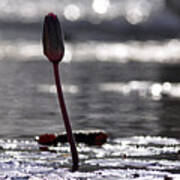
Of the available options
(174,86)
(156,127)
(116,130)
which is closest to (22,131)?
(116,130)

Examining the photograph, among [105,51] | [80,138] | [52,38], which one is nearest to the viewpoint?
[52,38]

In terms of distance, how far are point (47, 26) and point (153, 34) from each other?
22.4 meters

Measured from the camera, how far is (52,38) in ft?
12.5

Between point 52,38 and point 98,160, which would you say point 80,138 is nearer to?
Result: point 98,160

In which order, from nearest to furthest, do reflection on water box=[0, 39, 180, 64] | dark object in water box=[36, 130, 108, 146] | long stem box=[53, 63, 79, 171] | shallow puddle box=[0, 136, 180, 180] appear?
shallow puddle box=[0, 136, 180, 180] < long stem box=[53, 63, 79, 171] < dark object in water box=[36, 130, 108, 146] < reflection on water box=[0, 39, 180, 64]

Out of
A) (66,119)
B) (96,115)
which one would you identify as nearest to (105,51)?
(96,115)

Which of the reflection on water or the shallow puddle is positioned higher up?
the reflection on water

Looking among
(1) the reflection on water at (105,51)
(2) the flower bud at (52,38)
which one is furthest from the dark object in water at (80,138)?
(1) the reflection on water at (105,51)

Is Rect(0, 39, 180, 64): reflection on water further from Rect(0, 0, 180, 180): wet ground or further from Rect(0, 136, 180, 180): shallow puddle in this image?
Rect(0, 136, 180, 180): shallow puddle

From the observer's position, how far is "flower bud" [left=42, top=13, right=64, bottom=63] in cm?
382

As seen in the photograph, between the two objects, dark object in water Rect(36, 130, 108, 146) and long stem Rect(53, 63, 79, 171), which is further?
dark object in water Rect(36, 130, 108, 146)

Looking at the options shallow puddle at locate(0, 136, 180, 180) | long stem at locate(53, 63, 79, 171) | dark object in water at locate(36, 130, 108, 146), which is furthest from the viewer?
dark object in water at locate(36, 130, 108, 146)

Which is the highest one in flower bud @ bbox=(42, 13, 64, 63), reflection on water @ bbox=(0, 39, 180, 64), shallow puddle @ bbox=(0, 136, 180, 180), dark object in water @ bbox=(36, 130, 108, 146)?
Answer: reflection on water @ bbox=(0, 39, 180, 64)

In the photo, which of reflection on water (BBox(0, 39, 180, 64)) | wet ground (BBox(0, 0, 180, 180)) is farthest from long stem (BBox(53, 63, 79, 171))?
reflection on water (BBox(0, 39, 180, 64))
